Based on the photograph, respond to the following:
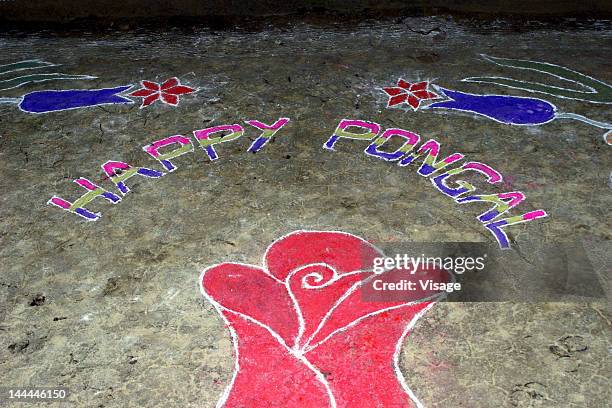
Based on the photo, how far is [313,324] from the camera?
269cm

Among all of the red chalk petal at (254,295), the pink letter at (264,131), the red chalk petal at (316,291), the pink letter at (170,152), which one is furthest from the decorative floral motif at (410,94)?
the red chalk petal at (254,295)

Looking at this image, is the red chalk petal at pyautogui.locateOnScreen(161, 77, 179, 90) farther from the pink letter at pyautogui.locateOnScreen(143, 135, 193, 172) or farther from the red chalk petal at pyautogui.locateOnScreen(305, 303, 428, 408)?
the red chalk petal at pyautogui.locateOnScreen(305, 303, 428, 408)

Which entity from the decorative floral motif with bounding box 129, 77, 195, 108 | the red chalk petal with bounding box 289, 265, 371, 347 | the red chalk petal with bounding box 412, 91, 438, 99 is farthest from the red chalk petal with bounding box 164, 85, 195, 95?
the red chalk petal with bounding box 289, 265, 371, 347

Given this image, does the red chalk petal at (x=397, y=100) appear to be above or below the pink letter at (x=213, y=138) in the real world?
above

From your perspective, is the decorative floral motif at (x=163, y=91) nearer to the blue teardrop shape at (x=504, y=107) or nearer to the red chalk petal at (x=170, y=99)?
the red chalk petal at (x=170, y=99)

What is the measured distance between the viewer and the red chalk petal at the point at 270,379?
2381 millimetres

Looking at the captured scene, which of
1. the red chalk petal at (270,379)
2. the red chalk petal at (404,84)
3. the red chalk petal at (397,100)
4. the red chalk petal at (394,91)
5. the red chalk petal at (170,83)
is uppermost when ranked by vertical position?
the red chalk petal at (404,84)

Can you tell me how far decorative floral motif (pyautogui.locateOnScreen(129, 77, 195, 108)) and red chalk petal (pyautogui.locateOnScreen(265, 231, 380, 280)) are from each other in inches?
71.7

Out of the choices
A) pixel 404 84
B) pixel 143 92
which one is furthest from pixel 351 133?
pixel 143 92

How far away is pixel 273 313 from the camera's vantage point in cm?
276

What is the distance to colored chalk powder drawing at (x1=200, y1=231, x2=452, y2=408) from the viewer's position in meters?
2.41

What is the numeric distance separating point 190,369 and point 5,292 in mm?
1044

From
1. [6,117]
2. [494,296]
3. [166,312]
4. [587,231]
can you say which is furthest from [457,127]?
[6,117]

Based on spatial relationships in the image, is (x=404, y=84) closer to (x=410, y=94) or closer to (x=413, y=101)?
(x=410, y=94)
